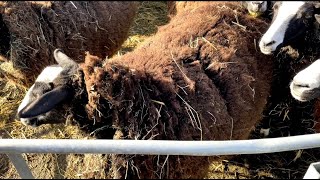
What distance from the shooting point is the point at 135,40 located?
5.71 m

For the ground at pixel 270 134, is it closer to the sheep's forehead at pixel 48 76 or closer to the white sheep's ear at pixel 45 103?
the sheep's forehead at pixel 48 76

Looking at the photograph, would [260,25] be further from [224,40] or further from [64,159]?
[64,159]

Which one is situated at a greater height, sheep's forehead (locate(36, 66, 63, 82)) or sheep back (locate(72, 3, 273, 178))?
sheep's forehead (locate(36, 66, 63, 82))

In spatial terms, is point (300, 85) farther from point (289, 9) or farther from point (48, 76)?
point (48, 76)

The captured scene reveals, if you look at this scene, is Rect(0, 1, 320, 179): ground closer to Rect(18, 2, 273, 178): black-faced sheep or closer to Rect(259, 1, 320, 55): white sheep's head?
Rect(259, 1, 320, 55): white sheep's head

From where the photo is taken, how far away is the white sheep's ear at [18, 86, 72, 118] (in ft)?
8.00

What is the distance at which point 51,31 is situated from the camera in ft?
13.3

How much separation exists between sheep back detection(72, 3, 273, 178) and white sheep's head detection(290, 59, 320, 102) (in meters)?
0.39

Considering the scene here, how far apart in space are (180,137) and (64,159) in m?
1.30

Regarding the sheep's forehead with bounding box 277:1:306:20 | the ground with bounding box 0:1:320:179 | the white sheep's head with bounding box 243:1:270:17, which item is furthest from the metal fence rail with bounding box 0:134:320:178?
the white sheep's head with bounding box 243:1:270:17

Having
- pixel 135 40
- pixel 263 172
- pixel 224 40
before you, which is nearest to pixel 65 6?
pixel 135 40

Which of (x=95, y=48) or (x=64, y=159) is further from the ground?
(x=95, y=48)

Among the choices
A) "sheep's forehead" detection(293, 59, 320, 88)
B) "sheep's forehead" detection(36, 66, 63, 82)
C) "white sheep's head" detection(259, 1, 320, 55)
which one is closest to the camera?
"sheep's forehead" detection(36, 66, 63, 82)

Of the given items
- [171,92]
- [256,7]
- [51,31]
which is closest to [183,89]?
Answer: [171,92]
